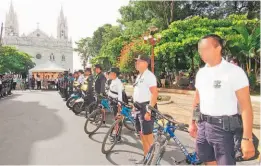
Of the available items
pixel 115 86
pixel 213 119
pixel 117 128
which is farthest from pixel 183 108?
pixel 213 119

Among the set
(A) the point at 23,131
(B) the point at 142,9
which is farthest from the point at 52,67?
(A) the point at 23,131

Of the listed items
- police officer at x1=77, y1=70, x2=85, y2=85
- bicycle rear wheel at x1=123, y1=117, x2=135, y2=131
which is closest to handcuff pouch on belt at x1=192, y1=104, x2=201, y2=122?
bicycle rear wheel at x1=123, y1=117, x2=135, y2=131

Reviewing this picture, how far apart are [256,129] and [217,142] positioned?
595 cm

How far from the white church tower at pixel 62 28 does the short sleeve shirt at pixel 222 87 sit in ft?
348

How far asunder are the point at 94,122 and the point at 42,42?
310 feet

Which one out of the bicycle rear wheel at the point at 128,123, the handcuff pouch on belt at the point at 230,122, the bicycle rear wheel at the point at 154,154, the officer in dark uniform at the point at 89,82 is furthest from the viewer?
the officer in dark uniform at the point at 89,82

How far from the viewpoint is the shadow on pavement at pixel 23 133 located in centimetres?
545

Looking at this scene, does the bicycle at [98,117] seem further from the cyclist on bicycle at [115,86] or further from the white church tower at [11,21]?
the white church tower at [11,21]

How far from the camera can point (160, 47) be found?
2266cm

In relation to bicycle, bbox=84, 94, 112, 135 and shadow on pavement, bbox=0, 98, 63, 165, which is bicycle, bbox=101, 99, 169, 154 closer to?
bicycle, bbox=84, 94, 112, 135

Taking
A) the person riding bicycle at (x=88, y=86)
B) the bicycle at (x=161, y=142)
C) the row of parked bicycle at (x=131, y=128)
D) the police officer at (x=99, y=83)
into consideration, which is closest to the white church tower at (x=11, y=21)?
the person riding bicycle at (x=88, y=86)

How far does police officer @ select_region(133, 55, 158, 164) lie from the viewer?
4492mm

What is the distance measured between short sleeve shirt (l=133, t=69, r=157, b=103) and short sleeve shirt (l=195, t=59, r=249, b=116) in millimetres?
1606

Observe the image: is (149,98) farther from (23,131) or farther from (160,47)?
(160,47)
